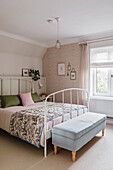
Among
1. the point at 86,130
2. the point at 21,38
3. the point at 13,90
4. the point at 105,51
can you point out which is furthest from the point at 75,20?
the point at 13,90

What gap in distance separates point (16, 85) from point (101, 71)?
8.59 feet

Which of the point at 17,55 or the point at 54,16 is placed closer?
the point at 54,16

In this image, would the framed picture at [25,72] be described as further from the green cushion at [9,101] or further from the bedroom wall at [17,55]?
the green cushion at [9,101]

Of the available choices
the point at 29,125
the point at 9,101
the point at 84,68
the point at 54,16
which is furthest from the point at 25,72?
the point at 29,125

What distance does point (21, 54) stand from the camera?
477 centimetres

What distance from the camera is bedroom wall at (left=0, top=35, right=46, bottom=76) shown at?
13.9 feet

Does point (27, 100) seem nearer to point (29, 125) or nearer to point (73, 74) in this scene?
point (29, 125)

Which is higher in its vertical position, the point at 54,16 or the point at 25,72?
the point at 54,16

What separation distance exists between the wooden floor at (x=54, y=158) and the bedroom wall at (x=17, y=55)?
2.20 meters

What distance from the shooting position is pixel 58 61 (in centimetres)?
505

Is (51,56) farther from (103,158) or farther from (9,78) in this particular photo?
(103,158)

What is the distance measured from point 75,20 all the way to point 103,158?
2.71 m

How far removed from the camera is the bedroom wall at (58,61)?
462cm

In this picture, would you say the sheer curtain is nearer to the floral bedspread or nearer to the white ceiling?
the white ceiling
